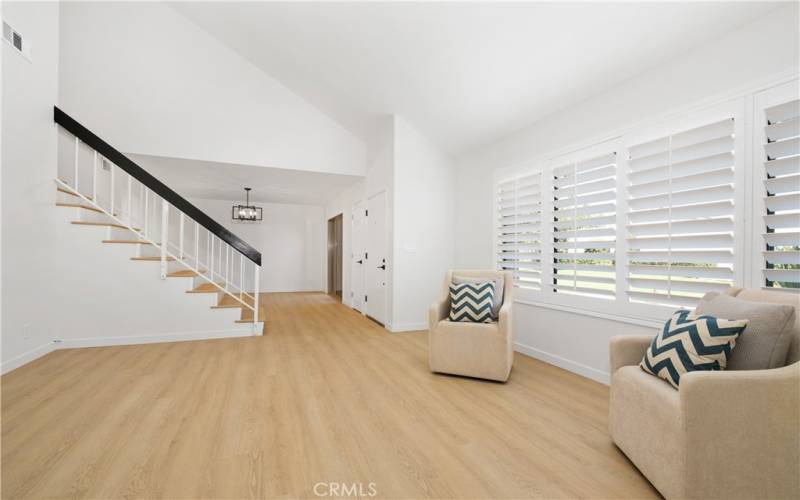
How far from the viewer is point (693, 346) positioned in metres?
1.46

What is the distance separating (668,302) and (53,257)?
214 inches

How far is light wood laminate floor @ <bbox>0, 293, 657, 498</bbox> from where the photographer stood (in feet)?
4.79

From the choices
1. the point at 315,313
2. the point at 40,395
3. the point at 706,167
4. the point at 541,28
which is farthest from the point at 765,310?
the point at 315,313

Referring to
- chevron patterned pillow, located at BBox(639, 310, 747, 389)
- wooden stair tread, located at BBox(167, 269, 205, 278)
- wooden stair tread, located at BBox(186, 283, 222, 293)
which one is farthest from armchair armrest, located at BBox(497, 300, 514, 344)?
wooden stair tread, located at BBox(167, 269, 205, 278)

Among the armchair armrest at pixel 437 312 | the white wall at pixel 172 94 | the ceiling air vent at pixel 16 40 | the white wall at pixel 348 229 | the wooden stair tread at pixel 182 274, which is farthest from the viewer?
the white wall at pixel 348 229

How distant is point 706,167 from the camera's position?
7.01 ft

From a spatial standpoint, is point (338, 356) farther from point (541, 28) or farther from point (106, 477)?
point (541, 28)

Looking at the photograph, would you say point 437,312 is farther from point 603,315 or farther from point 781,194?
point 781,194

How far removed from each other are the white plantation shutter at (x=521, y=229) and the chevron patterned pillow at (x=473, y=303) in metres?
0.74

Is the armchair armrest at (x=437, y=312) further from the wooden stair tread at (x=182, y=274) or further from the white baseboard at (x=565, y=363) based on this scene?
the wooden stair tread at (x=182, y=274)

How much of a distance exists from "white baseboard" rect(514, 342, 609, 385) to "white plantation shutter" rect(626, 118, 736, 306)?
2.27 ft

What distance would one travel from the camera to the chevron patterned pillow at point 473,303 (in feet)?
9.47

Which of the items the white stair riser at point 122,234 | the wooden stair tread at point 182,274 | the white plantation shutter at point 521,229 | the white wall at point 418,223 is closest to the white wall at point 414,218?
the white wall at point 418,223

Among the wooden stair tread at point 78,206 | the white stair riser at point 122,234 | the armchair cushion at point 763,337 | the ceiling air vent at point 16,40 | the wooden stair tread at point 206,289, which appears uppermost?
the ceiling air vent at point 16,40
